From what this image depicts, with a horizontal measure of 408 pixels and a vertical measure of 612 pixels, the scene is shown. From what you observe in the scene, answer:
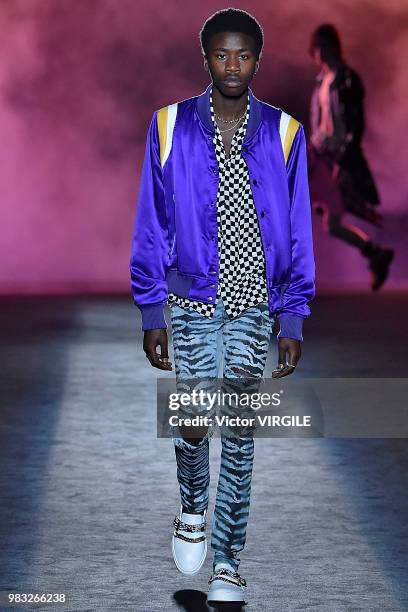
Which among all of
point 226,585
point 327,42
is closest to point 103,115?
point 327,42

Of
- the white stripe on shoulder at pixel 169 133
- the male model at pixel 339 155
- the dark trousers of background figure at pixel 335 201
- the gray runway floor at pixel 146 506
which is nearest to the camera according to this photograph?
the white stripe on shoulder at pixel 169 133

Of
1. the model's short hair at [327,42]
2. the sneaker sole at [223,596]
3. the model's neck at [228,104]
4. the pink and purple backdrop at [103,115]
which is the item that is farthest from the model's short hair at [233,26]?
the model's short hair at [327,42]

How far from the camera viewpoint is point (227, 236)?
4.03 meters

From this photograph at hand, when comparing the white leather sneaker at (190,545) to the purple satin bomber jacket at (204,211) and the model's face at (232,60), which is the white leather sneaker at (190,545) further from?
the model's face at (232,60)

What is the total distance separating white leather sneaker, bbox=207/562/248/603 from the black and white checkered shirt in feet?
2.17

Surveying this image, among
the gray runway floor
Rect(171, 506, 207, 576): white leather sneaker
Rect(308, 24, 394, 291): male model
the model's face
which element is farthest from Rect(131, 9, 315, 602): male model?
Rect(308, 24, 394, 291): male model

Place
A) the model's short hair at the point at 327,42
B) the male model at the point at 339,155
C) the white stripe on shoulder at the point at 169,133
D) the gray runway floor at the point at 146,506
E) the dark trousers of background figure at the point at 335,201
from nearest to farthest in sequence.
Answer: the white stripe on shoulder at the point at 169,133 → the gray runway floor at the point at 146,506 → the male model at the point at 339,155 → the dark trousers of background figure at the point at 335,201 → the model's short hair at the point at 327,42

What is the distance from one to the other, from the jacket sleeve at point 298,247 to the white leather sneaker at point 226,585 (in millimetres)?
624

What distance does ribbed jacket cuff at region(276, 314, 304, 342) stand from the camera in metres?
4.11

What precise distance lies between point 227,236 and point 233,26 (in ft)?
1.69

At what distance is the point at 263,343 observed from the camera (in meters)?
4.10

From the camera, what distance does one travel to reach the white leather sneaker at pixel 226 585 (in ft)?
13.4

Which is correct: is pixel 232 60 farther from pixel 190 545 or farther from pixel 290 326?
pixel 190 545

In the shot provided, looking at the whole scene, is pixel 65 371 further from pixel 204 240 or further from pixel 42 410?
pixel 204 240
